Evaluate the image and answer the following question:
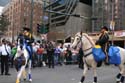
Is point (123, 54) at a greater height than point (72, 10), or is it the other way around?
point (72, 10)

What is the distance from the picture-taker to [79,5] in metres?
86.1

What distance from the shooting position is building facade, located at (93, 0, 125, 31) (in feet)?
235

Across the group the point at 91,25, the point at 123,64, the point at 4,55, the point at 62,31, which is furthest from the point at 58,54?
the point at 62,31

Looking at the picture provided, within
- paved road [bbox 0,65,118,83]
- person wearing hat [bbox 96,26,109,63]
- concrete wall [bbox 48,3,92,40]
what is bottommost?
paved road [bbox 0,65,118,83]

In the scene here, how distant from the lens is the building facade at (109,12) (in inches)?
2825

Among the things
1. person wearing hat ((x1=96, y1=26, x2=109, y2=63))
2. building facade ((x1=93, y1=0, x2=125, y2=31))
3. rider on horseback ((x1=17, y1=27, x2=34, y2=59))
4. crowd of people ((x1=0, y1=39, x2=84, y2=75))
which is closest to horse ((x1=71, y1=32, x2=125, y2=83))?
person wearing hat ((x1=96, y1=26, x2=109, y2=63))

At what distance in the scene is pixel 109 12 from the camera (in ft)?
244

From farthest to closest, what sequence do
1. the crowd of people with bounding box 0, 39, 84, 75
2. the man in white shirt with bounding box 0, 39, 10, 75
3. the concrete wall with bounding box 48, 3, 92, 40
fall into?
the concrete wall with bounding box 48, 3, 92, 40, the crowd of people with bounding box 0, 39, 84, 75, the man in white shirt with bounding box 0, 39, 10, 75

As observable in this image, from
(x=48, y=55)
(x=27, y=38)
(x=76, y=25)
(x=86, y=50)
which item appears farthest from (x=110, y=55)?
(x=76, y=25)

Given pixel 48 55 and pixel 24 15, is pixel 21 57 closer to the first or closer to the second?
pixel 48 55

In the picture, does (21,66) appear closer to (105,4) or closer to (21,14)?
(105,4)

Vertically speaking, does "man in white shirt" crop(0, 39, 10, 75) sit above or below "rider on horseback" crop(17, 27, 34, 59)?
below

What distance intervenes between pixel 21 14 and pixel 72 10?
18.3 m

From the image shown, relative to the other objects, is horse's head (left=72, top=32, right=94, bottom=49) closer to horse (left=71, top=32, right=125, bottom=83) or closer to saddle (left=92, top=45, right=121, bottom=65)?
horse (left=71, top=32, right=125, bottom=83)
